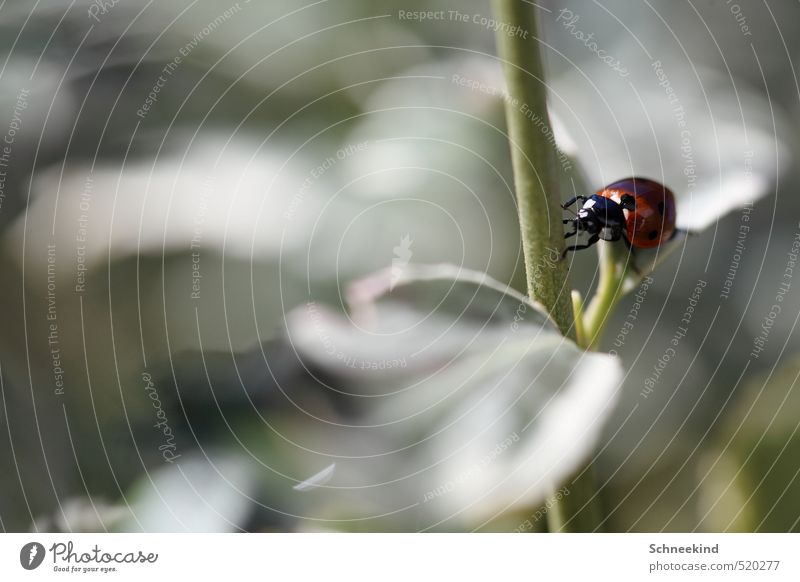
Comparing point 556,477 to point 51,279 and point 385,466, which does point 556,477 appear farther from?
point 51,279

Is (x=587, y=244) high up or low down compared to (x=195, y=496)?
up

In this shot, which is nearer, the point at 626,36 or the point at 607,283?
the point at 607,283

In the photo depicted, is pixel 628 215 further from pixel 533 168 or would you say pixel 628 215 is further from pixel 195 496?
pixel 195 496

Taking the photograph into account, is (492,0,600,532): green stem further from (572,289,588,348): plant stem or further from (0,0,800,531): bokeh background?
(0,0,800,531): bokeh background

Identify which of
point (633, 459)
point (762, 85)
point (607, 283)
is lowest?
point (633, 459)

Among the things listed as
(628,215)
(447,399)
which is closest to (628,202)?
(628,215)

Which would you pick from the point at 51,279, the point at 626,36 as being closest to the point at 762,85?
the point at 626,36

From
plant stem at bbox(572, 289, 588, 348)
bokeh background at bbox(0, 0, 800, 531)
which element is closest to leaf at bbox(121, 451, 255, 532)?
bokeh background at bbox(0, 0, 800, 531)
